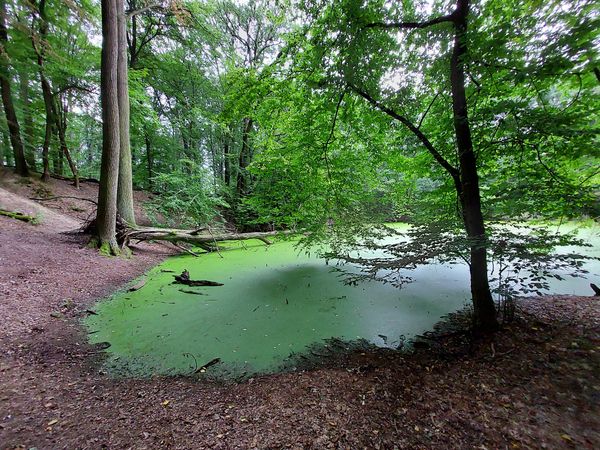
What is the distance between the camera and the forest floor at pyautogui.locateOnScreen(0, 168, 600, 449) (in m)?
1.38

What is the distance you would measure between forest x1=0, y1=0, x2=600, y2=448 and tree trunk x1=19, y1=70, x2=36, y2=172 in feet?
12.1

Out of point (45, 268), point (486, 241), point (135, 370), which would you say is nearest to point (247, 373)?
point (135, 370)

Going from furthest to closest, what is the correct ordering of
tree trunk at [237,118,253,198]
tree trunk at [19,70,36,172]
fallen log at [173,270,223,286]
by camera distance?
1. tree trunk at [237,118,253,198]
2. tree trunk at [19,70,36,172]
3. fallen log at [173,270,223,286]

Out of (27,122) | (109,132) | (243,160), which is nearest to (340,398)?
(109,132)

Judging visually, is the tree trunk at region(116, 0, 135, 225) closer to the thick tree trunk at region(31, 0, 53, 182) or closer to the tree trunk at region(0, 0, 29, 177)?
the thick tree trunk at region(31, 0, 53, 182)

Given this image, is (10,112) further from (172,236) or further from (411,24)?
(411,24)

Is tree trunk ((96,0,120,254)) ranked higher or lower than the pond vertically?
higher

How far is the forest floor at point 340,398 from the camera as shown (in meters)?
1.38

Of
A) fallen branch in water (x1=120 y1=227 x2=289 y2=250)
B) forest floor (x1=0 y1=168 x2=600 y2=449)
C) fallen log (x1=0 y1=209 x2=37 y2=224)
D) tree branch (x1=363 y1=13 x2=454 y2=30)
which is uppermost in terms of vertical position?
tree branch (x1=363 y1=13 x2=454 y2=30)

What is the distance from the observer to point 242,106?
11.6 ft

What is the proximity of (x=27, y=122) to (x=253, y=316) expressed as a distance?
34.3ft

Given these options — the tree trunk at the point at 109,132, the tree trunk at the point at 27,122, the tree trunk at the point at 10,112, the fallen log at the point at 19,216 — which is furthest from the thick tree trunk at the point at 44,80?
the fallen log at the point at 19,216

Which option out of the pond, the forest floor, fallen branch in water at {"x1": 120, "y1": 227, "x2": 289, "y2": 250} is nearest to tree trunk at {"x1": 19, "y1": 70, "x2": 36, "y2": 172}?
fallen branch in water at {"x1": 120, "y1": 227, "x2": 289, "y2": 250}

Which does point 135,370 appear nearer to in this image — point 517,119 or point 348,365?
point 348,365
